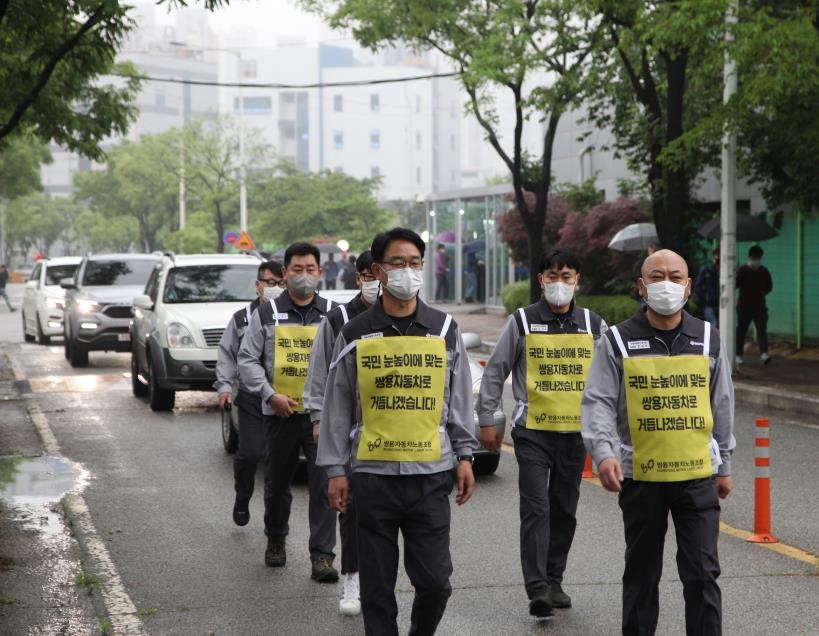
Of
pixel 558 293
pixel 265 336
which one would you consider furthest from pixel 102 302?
pixel 558 293

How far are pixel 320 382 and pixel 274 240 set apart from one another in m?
72.1

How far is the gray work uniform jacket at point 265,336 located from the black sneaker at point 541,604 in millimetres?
2072

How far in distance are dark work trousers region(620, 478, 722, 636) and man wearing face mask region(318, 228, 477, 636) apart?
2.31ft

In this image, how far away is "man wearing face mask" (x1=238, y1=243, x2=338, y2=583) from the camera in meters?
8.09

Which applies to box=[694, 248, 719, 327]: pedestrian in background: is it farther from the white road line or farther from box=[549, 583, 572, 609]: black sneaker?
box=[549, 583, 572, 609]: black sneaker

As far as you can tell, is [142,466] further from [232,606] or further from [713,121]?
[713,121]

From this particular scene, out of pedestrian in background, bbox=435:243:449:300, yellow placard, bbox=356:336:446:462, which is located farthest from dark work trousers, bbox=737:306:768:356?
pedestrian in background, bbox=435:243:449:300

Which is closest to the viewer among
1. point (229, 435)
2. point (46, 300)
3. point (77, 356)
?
point (229, 435)

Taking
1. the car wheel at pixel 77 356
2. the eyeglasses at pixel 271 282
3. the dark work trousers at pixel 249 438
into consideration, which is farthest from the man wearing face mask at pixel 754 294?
the dark work trousers at pixel 249 438

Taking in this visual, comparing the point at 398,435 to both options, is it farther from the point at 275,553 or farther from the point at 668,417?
the point at 275,553

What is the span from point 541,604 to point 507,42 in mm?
20758

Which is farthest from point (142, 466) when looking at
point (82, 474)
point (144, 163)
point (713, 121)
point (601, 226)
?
point (144, 163)

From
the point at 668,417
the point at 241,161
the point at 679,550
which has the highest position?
the point at 241,161

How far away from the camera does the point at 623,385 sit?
A: 18.8ft
